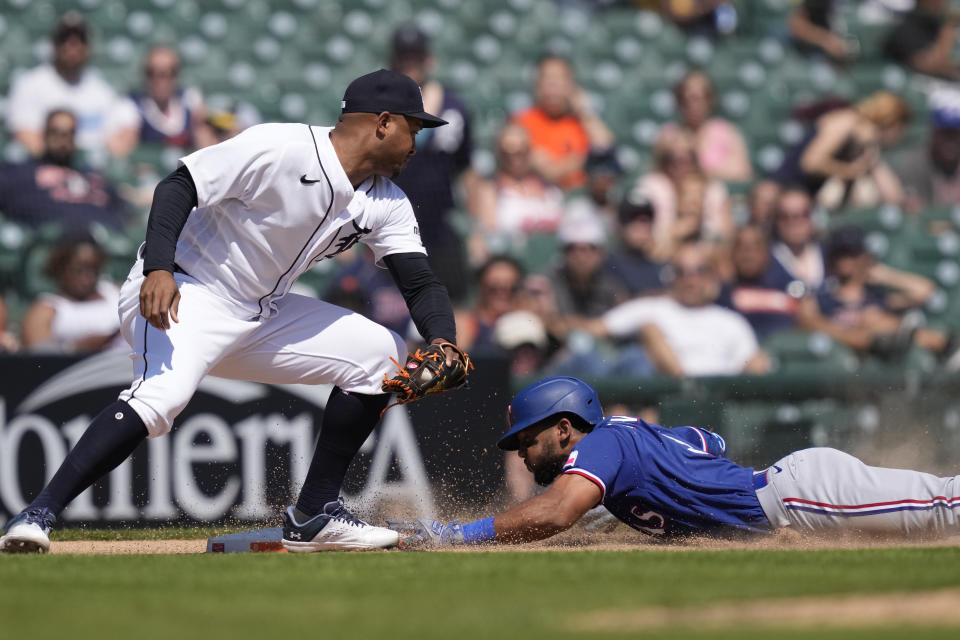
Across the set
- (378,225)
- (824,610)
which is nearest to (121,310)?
(378,225)

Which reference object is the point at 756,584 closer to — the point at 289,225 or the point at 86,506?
the point at 289,225

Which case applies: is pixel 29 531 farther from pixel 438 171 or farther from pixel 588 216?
pixel 588 216

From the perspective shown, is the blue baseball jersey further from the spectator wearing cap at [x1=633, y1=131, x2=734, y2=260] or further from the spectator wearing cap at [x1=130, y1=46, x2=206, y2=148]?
the spectator wearing cap at [x1=130, y1=46, x2=206, y2=148]

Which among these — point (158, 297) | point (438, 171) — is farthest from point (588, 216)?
point (158, 297)

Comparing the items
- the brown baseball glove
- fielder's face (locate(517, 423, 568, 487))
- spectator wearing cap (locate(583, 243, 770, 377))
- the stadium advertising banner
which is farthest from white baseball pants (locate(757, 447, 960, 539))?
spectator wearing cap (locate(583, 243, 770, 377))

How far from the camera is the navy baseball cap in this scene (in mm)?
4730

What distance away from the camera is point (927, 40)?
12.0m

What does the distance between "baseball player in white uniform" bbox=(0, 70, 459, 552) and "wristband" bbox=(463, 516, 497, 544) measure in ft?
0.90

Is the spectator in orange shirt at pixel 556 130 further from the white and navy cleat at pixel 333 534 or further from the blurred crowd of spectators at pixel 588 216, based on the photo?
the white and navy cleat at pixel 333 534

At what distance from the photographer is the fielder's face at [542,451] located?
5105 mm

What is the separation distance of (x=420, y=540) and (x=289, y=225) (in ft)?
4.26

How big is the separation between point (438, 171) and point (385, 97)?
419cm

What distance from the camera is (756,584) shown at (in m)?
3.64

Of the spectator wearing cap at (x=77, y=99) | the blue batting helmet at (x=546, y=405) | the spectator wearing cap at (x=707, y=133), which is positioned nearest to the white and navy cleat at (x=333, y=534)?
the blue batting helmet at (x=546, y=405)
